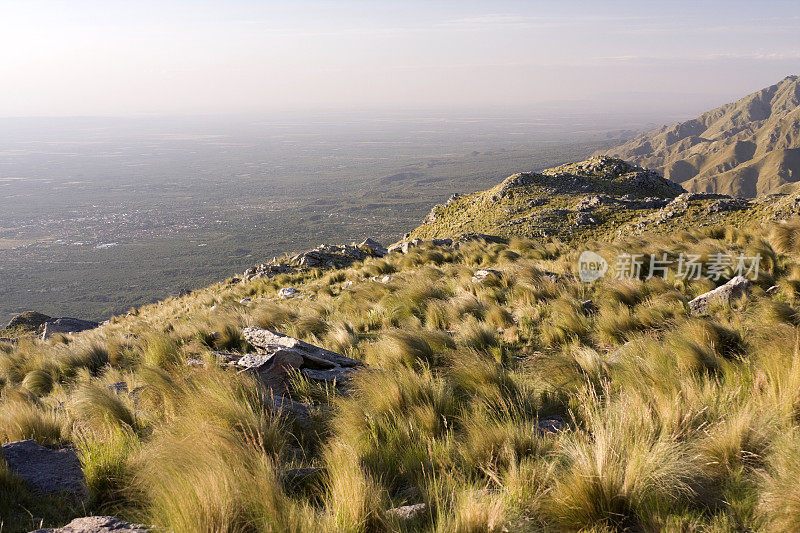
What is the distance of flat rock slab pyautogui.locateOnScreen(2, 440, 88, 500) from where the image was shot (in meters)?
3.16

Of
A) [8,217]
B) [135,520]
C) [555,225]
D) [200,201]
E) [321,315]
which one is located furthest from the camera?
[200,201]

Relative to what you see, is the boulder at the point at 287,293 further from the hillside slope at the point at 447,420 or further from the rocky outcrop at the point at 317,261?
the hillside slope at the point at 447,420

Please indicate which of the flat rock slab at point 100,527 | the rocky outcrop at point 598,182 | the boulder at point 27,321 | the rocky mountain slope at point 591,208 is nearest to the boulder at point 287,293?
the flat rock slab at point 100,527

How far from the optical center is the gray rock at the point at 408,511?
251 centimetres

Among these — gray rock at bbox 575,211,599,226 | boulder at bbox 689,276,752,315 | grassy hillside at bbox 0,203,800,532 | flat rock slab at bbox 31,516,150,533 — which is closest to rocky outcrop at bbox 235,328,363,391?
grassy hillside at bbox 0,203,800,532

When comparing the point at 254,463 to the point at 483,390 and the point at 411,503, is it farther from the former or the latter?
the point at 483,390

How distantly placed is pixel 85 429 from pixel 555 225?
22894 millimetres

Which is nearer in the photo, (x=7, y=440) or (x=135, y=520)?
(x=135, y=520)

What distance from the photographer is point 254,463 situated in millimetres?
2881

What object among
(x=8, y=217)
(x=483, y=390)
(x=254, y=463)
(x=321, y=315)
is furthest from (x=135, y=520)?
(x=8, y=217)

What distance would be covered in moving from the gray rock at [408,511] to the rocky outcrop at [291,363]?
228 centimetres

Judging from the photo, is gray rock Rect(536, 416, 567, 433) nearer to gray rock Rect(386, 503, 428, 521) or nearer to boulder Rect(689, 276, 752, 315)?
gray rock Rect(386, 503, 428, 521)

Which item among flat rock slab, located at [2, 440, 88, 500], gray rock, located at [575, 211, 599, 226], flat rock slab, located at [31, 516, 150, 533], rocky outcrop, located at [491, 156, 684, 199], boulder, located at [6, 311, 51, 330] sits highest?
rocky outcrop, located at [491, 156, 684, 199]

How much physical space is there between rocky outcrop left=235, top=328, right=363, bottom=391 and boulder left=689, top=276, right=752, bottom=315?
5.34 metres
